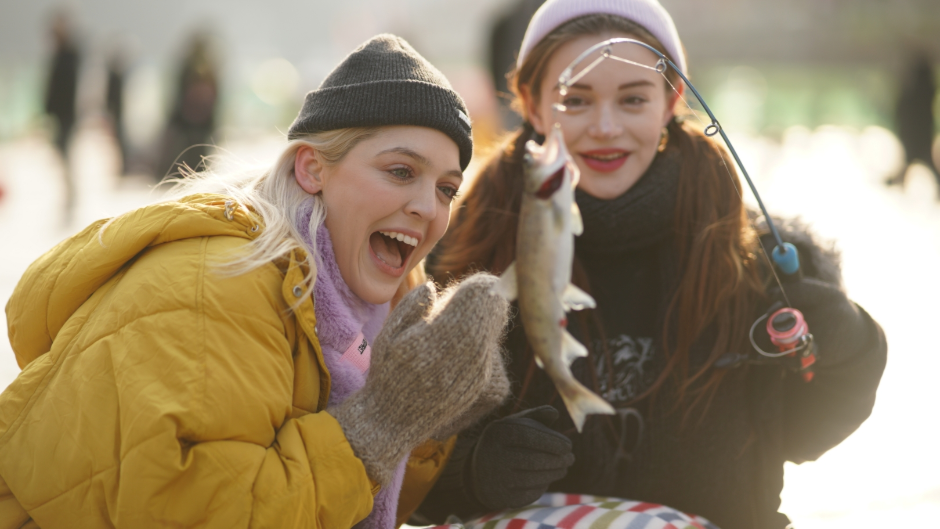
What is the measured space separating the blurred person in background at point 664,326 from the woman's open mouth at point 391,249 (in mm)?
459

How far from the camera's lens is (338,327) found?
2262 mm

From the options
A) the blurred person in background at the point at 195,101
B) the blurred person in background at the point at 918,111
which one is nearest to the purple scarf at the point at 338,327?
the blurred person in background at the point at 195,101

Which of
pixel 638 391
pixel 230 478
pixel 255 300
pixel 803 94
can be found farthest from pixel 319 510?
pixel 803 94

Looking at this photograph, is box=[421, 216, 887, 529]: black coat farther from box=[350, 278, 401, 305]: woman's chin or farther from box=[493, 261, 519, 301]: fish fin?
box=[493, 261, 519, 301]: fish fin

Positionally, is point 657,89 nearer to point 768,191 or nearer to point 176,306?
point 176,306

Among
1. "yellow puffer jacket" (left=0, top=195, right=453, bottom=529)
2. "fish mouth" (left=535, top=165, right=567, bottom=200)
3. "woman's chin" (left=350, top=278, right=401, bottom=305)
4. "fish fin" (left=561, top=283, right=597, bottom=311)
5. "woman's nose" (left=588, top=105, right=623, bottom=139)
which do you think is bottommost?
"yellow puffer jacket" (left=0, top=195, right=453, bottom=529)

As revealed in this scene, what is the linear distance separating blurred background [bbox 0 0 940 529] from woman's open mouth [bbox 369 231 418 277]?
0.50 m

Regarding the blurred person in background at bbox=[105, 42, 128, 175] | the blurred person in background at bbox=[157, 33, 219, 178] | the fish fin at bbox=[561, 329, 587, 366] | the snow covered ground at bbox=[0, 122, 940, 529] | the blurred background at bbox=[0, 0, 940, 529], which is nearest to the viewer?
the fish fin at bbox=[561, 329, 587, 366]

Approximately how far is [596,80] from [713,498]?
1.42 metres

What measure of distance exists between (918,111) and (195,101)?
1277 centimetres

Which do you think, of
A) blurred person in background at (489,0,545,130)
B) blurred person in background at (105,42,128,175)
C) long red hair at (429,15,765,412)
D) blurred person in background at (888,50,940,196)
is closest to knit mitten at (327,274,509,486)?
long red hair at (429,15,765,412)

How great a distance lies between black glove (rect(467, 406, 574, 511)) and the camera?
2.45 m

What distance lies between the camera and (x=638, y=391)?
2.78 metres

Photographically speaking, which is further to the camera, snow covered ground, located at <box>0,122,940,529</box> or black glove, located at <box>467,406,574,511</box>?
snow covered ground, located at <box>0,122,940,529</box>
